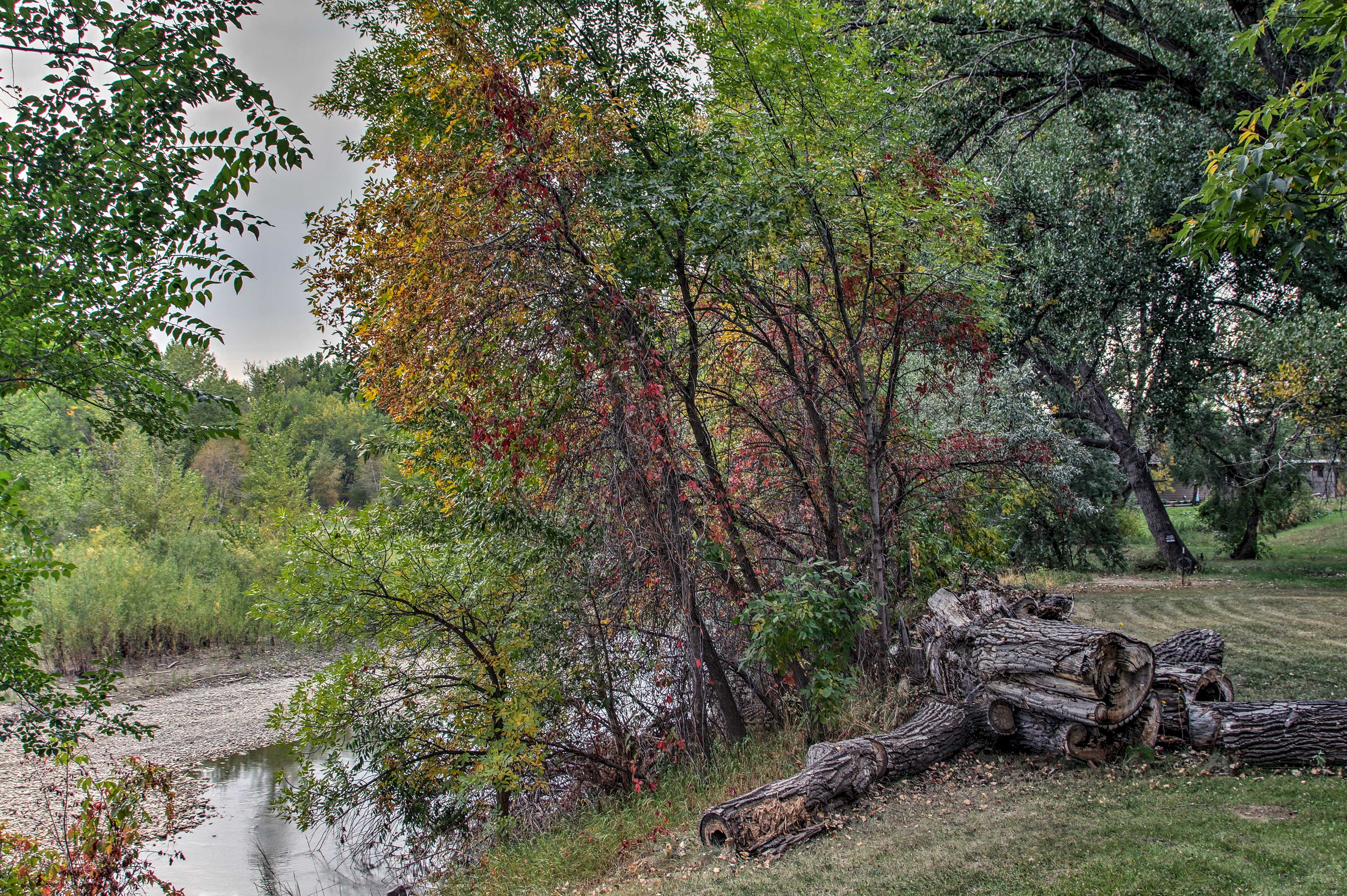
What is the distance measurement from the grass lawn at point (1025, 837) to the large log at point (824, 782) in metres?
0.12

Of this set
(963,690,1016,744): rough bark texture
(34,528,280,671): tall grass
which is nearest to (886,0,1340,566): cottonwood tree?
(963,690,1016,744): rough bark texture

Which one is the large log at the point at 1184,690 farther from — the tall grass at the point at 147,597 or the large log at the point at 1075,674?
the tall grass at the point at 147,597

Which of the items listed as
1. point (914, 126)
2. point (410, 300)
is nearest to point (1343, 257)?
point (914, 126)

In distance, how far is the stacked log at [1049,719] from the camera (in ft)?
16.9

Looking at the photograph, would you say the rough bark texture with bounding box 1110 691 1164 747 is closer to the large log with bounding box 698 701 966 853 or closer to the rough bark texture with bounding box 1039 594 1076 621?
the large log with bounding box 698 701 966 853

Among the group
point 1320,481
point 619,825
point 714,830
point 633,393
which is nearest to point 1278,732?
point 714,830

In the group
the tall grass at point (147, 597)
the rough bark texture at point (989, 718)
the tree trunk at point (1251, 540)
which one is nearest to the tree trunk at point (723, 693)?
the rough bark texture at point (989, 718)

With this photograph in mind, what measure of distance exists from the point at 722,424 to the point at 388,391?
3448 millimetres

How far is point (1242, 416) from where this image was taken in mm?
19797

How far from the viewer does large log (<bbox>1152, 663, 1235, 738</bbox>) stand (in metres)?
5.69

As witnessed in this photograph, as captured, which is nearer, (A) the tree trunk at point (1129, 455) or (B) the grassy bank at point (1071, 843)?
(B) the grassy bank at point (1071, 843)

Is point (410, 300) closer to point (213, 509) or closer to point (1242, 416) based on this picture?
point (1242, 416)

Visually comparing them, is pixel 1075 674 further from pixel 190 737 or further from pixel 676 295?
pixel 190 737

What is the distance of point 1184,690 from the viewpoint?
589cm
